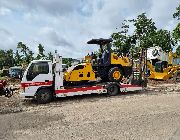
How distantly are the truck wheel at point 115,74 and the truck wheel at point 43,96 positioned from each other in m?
3.66

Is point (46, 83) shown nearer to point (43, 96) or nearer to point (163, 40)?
point (43, 96)

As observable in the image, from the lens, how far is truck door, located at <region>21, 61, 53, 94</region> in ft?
50.0

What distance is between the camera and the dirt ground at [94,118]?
9.78m

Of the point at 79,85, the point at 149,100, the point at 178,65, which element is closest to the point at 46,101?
the point at 79,85

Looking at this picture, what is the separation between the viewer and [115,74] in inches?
704

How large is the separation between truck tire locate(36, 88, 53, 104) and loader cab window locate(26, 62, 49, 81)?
32.8 inches

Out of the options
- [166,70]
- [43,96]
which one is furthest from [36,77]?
[166,70]

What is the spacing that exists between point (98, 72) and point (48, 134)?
8.32 metres

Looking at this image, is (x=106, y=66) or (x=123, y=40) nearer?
(x=106, y=66)

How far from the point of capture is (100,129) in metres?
10.2

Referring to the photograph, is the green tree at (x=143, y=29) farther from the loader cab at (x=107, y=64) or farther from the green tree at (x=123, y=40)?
the loader cab at (x=107, y=64)

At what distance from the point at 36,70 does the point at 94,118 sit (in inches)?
190

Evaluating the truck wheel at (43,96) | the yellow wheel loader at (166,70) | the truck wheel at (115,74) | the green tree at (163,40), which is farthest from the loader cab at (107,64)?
the green tree at (163,40)

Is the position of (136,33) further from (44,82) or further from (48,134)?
(48,134)
